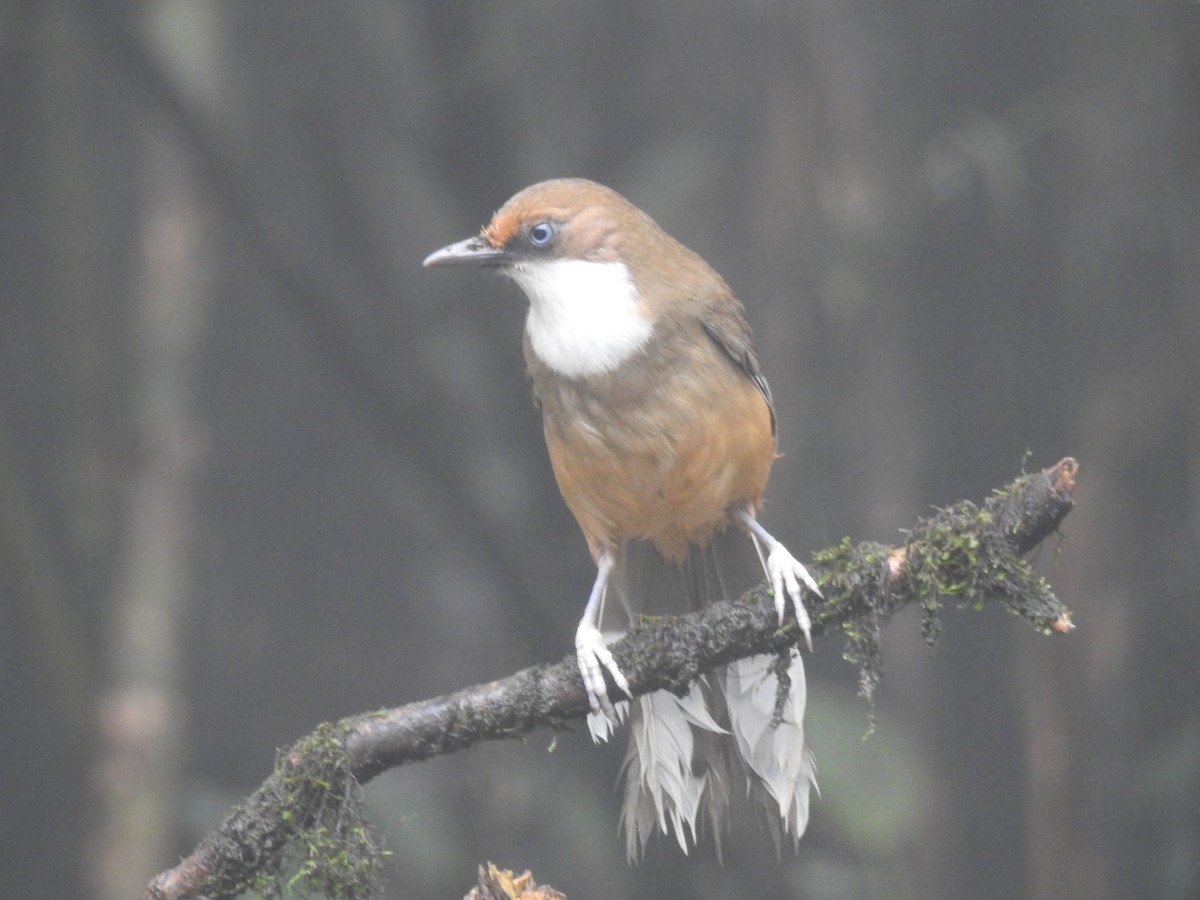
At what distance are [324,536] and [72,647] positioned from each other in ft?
3.32

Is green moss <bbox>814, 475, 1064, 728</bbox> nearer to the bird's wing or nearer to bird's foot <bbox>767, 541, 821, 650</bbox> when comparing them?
bird's foot <bbox>767, 541, 821, 650</bbox>

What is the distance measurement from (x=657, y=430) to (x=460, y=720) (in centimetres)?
80

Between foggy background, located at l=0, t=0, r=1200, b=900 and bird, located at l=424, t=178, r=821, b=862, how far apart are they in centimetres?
92

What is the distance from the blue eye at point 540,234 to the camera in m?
2.94

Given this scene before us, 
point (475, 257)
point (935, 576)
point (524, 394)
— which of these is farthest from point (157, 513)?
point (935, 576)

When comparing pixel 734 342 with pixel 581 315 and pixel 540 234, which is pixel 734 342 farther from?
pixel 540 234

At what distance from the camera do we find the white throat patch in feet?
9.18

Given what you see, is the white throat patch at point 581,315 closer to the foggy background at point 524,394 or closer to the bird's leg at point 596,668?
the bird's leg at point 596,668

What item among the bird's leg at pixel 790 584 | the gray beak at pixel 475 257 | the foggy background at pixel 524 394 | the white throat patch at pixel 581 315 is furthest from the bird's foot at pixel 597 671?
the foggy background at pixel 524 394

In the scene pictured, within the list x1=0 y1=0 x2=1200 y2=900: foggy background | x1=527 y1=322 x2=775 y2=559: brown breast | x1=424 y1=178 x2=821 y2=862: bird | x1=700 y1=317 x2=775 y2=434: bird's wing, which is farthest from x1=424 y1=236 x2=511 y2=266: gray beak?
x1=0 y1=0 x2=1200 y2=900: foggy background

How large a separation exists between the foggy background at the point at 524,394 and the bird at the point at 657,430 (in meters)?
0.92

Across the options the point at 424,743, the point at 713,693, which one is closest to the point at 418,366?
the point at 713,693

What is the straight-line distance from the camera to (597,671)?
243cm

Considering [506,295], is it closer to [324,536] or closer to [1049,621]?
[324,536]
